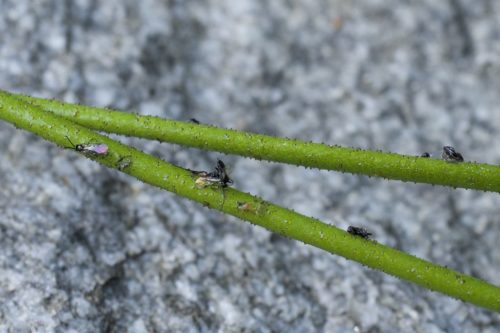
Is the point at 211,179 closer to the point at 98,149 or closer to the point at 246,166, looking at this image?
the point at 98,149

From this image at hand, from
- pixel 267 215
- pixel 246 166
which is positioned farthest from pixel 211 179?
pixel 246 166

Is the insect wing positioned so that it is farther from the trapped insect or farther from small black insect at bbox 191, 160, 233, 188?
small black insect at bbox 191, 160, 233, 188

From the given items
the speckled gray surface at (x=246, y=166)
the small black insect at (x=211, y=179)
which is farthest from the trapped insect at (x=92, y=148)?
the speckled gray surface at (x=246, y=166)

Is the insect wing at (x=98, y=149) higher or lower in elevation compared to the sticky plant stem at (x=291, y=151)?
lower

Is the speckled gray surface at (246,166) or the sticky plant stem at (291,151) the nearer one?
the sticky plant stem at (291,151)

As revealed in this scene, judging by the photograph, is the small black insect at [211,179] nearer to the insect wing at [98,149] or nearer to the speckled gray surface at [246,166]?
the insect wing at [98,149]

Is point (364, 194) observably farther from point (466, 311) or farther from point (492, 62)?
point (492, 62)

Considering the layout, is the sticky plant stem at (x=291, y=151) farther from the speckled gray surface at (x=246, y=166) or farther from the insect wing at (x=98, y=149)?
the speckled gray surface at (x=246, y=166)

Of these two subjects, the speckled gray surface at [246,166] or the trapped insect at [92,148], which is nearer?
Answer: the trapped insect at [92,148]

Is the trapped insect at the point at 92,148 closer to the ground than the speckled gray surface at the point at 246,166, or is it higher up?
closer to the ground

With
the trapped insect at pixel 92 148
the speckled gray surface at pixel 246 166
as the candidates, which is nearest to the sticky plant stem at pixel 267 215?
the trapped insect at pixel 92 148
